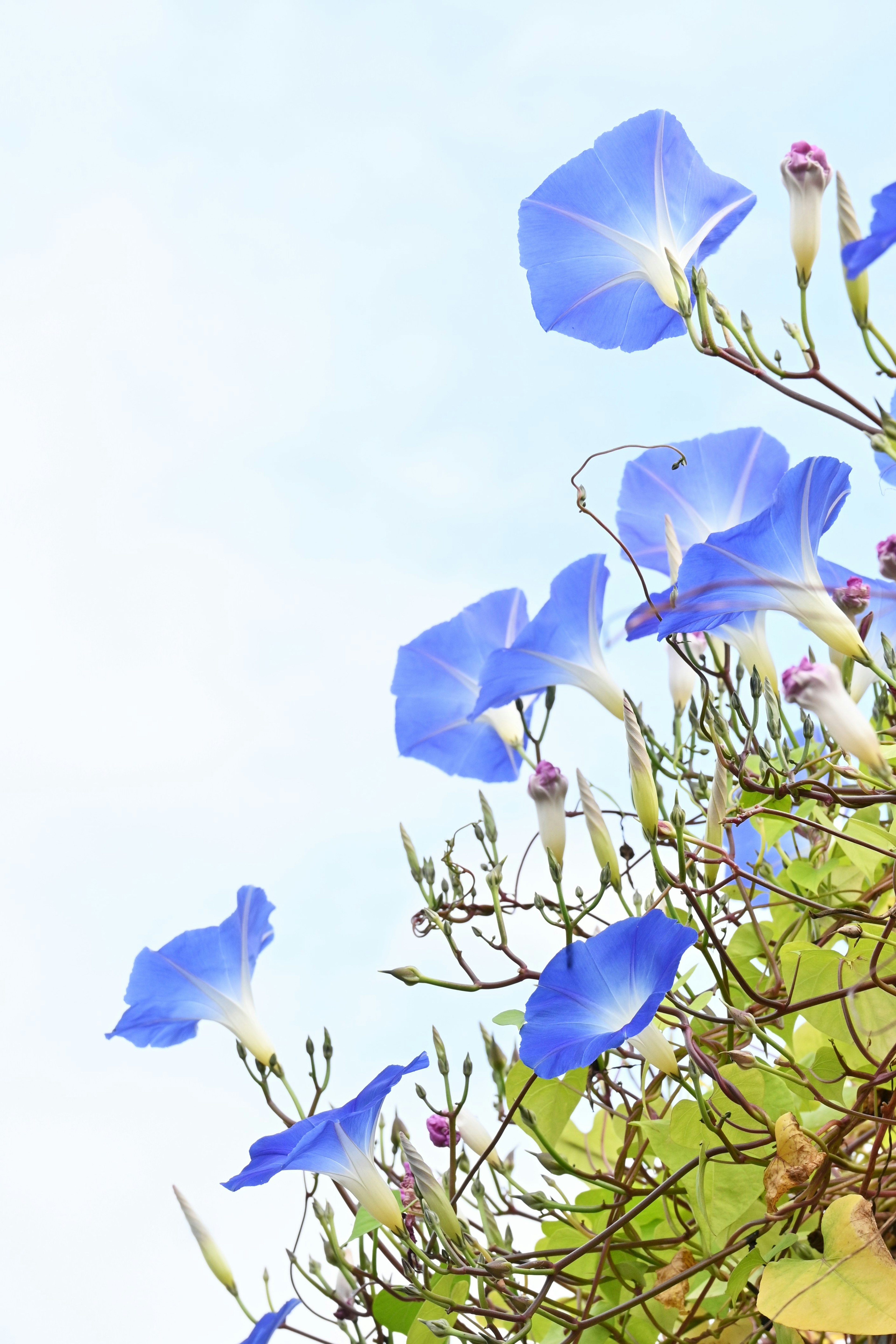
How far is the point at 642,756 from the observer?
934 millimetres

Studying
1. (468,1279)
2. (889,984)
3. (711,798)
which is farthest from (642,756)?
(468,1279)

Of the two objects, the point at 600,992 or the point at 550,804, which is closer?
the point at 600,992

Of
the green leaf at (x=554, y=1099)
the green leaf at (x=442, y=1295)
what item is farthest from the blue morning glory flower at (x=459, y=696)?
the green leaf at (x=442, y=1295)

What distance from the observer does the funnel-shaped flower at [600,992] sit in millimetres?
860

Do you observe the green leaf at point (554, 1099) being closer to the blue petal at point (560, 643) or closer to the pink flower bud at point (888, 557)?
the blue petal at point (560, 643)

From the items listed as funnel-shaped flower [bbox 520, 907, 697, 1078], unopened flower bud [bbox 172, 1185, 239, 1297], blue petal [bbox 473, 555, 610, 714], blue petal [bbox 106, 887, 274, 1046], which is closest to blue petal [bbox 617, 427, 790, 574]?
blue petal [bbox 473, 555, 610, 714]

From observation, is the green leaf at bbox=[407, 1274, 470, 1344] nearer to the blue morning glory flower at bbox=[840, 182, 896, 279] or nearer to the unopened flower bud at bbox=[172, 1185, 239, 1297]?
the unopened flower bud at bbox=[172, 1185, 239, 1297]

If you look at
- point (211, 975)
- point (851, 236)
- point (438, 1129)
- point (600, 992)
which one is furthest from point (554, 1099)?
point (851, 236)

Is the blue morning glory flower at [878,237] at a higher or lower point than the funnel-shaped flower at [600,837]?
higher

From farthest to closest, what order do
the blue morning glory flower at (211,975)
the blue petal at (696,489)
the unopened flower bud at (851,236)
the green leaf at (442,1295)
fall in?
1. the blue morning glory flower at (211,975)
2. the blue petal at (696,489)
3. the green leaf at (442,1295)
4. the unopened flower bud at (851,236)

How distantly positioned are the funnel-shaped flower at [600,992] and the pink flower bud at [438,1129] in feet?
0.94

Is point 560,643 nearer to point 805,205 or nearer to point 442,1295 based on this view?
point 805,205

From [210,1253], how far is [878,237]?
1.09 meters

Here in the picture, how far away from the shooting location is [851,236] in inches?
31.9
